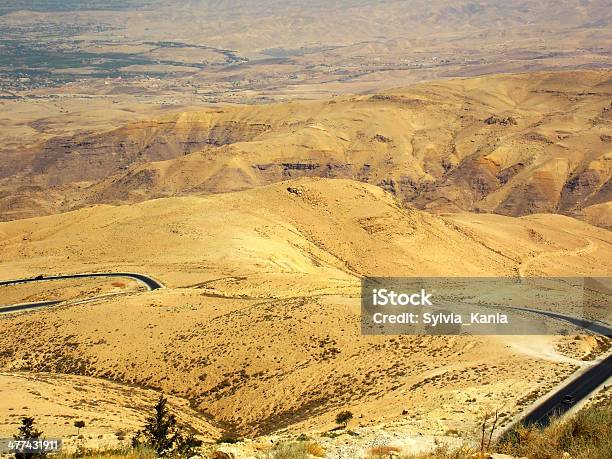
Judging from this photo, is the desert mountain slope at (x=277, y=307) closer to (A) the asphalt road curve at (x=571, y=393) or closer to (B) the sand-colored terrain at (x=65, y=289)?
(A) the asphalt road curve at (x=571, y=393)

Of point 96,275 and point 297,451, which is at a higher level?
point 297,451

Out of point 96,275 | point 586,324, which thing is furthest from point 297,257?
point 586,324

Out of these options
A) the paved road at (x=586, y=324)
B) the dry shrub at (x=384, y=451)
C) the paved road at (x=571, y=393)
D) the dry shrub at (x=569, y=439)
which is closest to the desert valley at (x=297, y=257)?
the dry shrub at (x=384, y=451)

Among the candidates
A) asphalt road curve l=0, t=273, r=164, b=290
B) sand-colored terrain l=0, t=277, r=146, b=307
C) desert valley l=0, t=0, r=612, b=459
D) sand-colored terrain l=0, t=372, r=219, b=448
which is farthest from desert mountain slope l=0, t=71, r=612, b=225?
sand-colored terrain l=0, t=372, r=219, b=448

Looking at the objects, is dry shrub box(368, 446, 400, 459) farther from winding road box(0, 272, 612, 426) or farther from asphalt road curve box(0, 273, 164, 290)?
asphalt road curve box(0, 273, 164, 290)

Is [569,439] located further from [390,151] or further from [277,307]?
[390,151]
